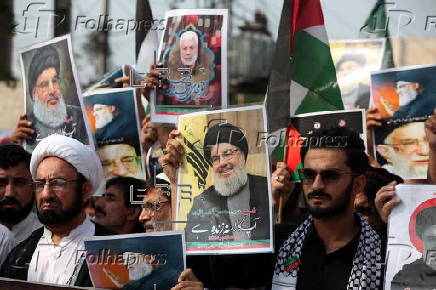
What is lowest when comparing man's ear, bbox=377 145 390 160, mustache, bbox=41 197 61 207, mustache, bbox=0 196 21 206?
mustache, bbox=0 196 21 206

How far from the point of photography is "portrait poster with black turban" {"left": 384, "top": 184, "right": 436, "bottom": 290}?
14.0 ft

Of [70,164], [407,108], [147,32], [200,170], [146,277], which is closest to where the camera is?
[146,277]

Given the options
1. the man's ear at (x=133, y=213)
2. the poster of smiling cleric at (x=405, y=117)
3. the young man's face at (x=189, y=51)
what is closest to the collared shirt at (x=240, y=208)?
the young man's face at (x=189, y=51)

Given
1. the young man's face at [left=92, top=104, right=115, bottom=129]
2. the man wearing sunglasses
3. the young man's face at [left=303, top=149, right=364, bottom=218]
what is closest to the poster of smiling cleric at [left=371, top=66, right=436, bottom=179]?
the man wearing sunglasses

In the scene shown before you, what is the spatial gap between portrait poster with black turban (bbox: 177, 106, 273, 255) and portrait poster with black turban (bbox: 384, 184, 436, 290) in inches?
24.4

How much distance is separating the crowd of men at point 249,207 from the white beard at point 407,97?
0.18 metres

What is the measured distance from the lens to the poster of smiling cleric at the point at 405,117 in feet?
19.1

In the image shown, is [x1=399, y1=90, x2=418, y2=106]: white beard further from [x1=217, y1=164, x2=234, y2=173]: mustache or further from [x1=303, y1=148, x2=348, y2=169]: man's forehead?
[x1=217, y1=164, x2=234, y2=173]: mustache

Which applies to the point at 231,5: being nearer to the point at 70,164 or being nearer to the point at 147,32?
the point at 147,32

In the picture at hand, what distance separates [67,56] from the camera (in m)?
6.35

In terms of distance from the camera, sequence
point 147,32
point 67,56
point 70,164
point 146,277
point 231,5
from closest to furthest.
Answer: point 146,277 < point 70,164 < point 67,56 < point 147,32 < point 231,5

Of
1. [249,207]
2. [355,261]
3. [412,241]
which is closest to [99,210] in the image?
[249,207]

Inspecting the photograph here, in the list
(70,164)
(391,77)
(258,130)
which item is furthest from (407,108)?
(70,164)

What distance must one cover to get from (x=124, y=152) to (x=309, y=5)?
1.50 m
